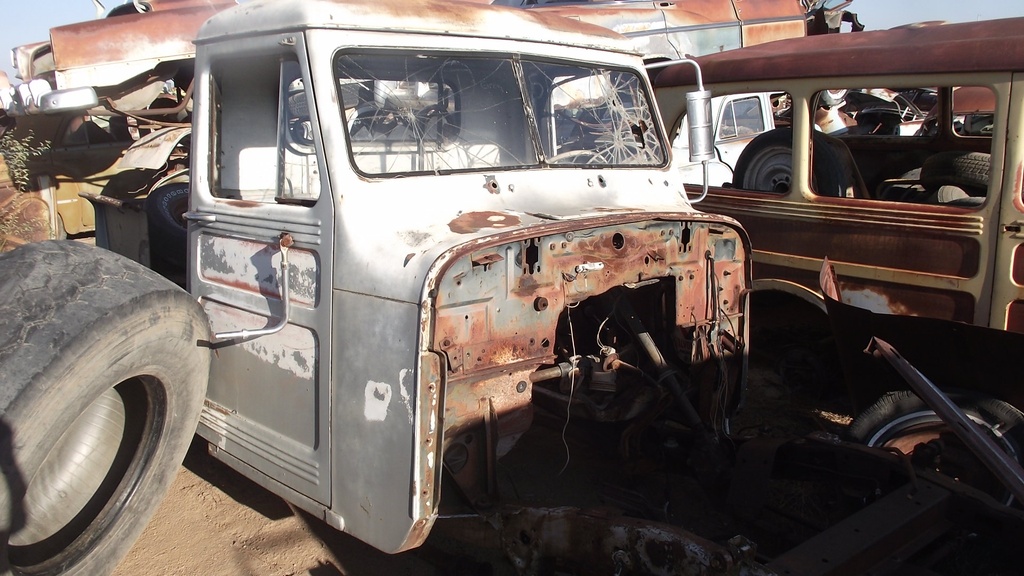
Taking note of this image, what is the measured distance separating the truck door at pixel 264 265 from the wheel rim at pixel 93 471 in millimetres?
350

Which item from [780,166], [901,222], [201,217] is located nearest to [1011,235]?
[901,222]

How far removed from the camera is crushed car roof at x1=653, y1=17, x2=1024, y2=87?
3943 mm

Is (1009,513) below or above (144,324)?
below

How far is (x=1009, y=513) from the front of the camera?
2.64 meters

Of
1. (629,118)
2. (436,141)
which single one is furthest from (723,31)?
(436,141)

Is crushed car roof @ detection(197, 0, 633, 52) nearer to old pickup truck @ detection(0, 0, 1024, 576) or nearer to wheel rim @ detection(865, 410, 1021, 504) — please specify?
old pickup truck @ detection(0, 0, 1024, 576)

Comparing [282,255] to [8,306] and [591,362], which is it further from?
[591,362]

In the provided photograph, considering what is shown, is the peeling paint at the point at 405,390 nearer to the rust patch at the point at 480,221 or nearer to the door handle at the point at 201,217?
the rust patch at the point at 480,221

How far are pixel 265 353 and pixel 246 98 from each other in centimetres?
119

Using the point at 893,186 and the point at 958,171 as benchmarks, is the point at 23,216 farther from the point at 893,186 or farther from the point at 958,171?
the point at 958,171

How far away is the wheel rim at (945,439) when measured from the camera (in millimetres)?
3402

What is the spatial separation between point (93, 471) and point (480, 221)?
5.82 ft

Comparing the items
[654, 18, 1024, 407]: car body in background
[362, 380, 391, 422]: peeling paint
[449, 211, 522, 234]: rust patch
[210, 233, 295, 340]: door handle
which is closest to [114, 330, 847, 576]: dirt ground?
[362, 380, 391, 422]: peeling paint

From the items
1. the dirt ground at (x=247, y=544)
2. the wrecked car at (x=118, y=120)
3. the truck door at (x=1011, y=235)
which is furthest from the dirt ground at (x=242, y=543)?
the truck door at (x=1011, y=235)
